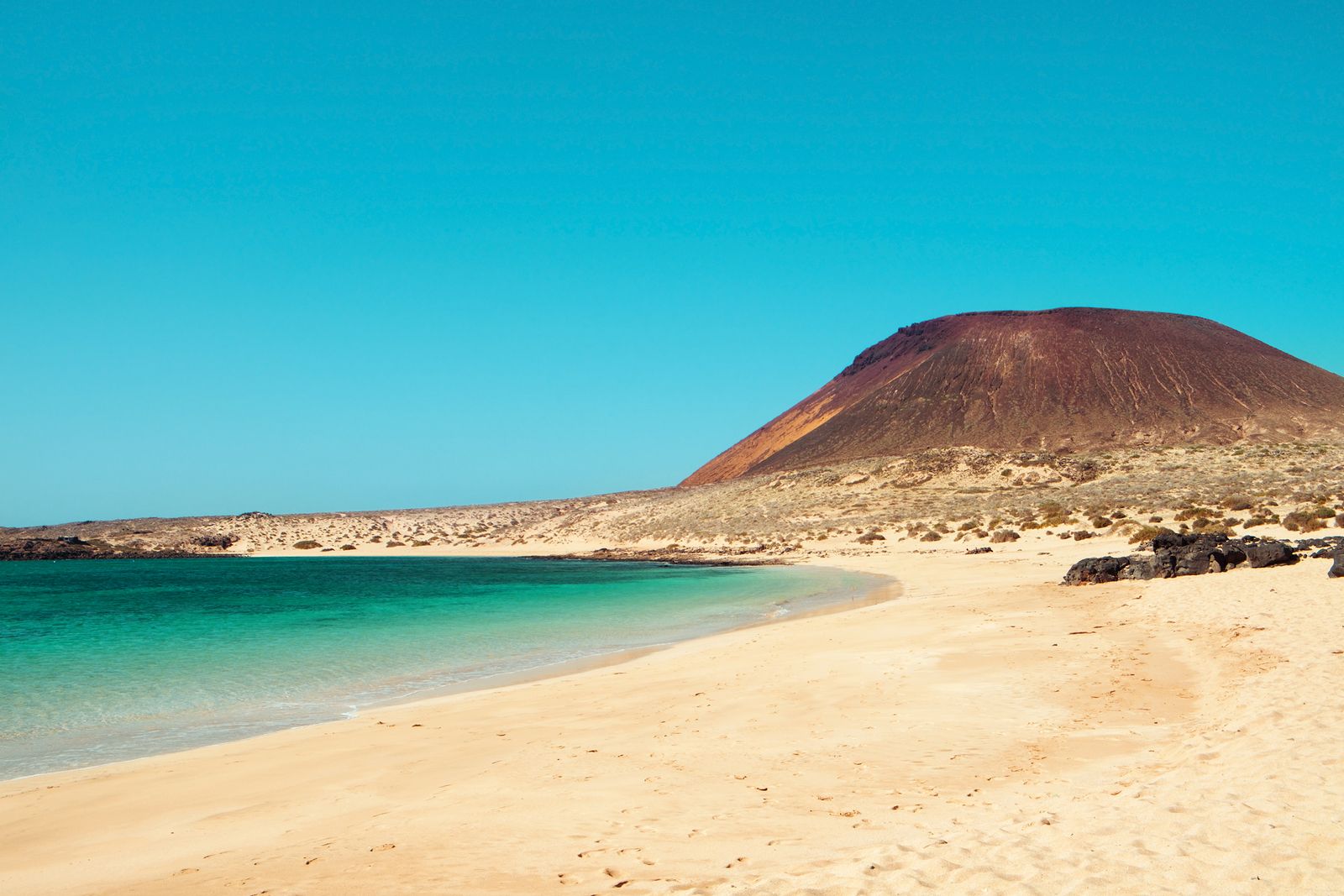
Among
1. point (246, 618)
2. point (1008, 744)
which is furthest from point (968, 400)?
point (1008, 744)

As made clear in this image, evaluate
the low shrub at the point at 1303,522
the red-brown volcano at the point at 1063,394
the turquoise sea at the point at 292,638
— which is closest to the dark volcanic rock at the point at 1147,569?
the turquoise sea at the point at 292,638

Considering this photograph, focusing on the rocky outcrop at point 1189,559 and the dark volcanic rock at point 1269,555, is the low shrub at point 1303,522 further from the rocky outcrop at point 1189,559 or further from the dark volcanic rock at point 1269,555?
the dark volcanic rock at point 1269,555

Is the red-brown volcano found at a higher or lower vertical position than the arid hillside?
higher

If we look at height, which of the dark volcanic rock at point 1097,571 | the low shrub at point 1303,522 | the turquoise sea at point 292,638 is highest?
the low shrub at point 1303,522

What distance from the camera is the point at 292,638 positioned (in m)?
20.2

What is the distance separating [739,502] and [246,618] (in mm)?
43663

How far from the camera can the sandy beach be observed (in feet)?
17.7

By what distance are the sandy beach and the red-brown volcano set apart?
68.9 m

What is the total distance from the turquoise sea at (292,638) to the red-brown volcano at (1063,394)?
5015 centimetres

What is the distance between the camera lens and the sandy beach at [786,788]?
5.41 m

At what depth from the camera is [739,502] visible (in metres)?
65.2

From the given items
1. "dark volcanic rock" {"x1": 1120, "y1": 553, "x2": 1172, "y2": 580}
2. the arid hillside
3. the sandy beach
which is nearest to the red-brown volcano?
the arid hillside

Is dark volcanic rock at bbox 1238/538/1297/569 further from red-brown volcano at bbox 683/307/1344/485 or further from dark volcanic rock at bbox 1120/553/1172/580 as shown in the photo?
red-brown volcano at bbox 683/307/1344/485

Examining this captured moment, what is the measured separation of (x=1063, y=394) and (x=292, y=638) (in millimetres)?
86086
